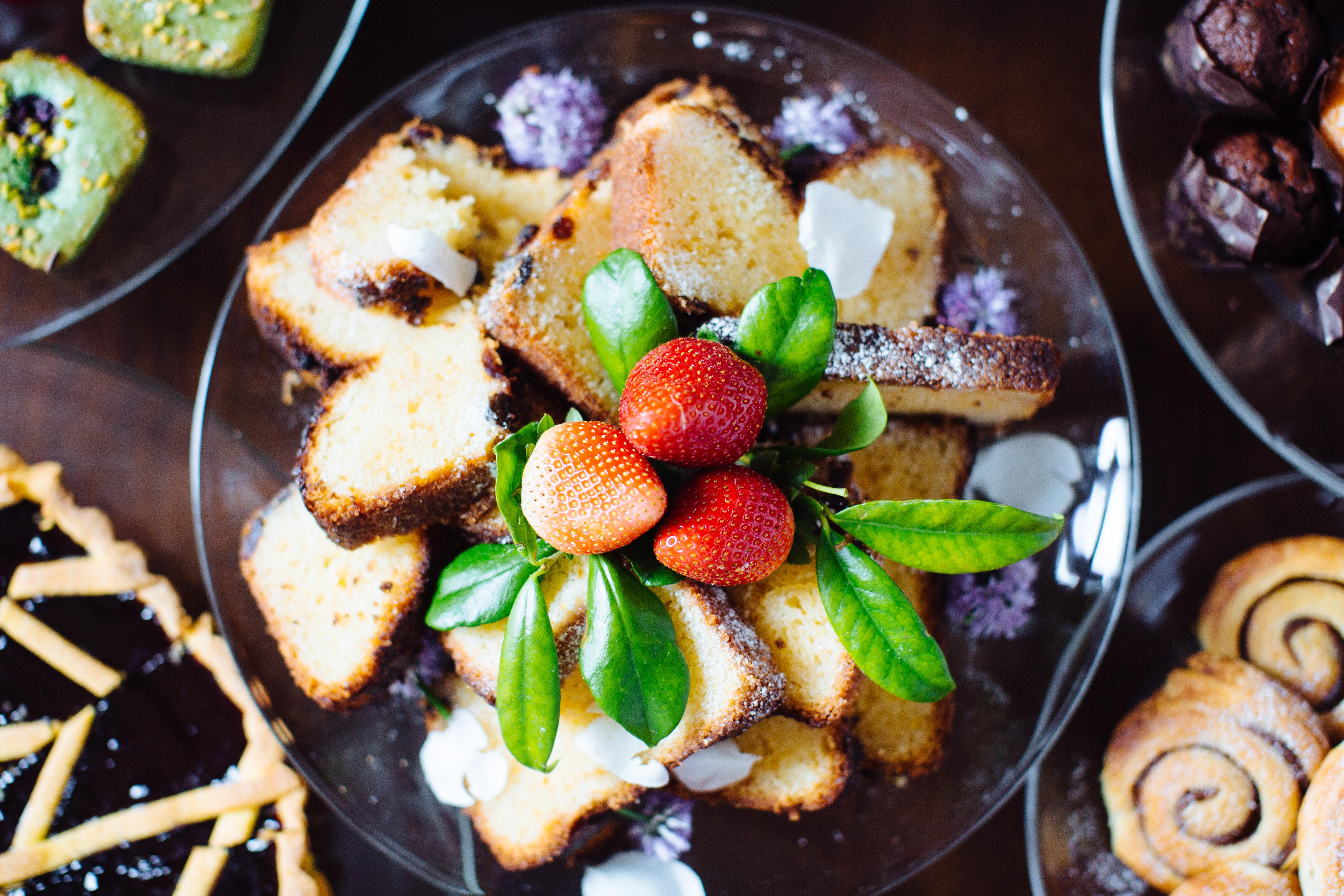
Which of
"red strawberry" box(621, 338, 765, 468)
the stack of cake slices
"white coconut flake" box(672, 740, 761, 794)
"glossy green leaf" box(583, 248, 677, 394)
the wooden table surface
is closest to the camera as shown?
"red strawberry" box(621, 338, 765, 468)

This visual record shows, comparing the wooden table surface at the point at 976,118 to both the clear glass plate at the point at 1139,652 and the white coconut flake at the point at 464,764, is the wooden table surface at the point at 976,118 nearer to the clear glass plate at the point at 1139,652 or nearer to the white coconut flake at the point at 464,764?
the clear glass plate at the point at 1139,652

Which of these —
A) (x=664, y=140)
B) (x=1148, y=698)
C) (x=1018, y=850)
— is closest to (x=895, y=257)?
(x=664, y=140)

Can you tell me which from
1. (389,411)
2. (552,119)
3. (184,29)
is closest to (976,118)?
(552,119)

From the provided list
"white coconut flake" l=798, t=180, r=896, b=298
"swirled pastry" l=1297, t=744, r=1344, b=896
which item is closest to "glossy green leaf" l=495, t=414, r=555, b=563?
"white coconut flake" l=798, t=180, r=896, b=298

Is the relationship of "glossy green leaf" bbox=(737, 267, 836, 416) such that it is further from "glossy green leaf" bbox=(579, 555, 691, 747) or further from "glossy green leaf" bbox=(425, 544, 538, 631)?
"glossy green leaf" bbox=(425, 544, 538, 631)

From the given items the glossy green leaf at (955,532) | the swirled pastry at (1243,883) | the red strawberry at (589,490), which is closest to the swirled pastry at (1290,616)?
the swirled pastry at (1243,883)

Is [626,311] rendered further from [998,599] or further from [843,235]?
[998,599]
